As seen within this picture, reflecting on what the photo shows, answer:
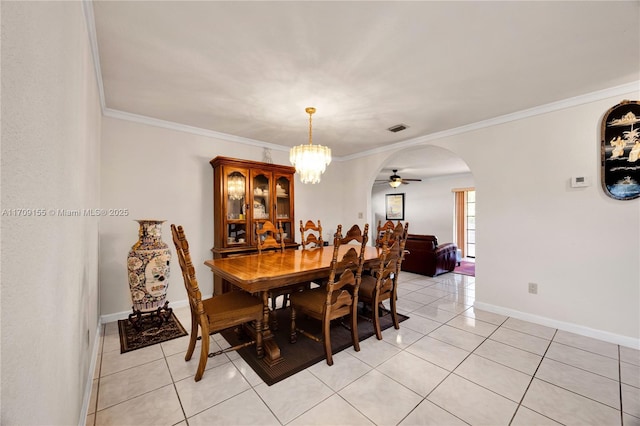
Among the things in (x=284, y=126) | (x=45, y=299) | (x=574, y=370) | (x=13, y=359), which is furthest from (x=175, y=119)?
(x=574, y=370)

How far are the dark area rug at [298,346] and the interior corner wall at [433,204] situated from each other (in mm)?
5623

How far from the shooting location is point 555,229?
294 centimetres

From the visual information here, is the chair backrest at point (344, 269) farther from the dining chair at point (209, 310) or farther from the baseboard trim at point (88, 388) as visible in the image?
the baseboard trim at point (88, 388)

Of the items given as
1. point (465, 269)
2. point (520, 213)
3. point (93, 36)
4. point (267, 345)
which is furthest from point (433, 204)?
point (93, 36)

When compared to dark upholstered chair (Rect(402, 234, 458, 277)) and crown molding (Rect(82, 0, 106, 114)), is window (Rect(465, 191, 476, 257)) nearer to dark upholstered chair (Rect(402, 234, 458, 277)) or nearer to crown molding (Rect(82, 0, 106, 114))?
dark upholstered chair (Rect(402, 234, 458, 277))

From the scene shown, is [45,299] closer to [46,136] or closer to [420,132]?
[46,136]

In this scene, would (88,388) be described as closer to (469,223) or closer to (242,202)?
(242,202)

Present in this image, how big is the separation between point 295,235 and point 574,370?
362 cm

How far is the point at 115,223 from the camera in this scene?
10.1 ft

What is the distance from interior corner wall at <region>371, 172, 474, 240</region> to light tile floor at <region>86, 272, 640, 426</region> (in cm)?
550

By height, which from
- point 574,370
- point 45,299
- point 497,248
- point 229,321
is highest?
point 45,299

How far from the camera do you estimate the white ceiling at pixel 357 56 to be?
63.6 inches

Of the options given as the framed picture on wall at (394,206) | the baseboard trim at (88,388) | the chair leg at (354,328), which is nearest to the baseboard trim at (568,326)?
the chair leg at (354,328)

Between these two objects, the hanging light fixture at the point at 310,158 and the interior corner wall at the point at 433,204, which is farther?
the interior corner wall at the point at 433,204
